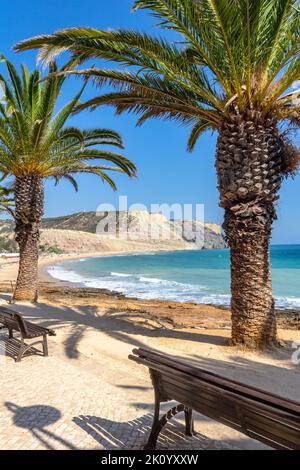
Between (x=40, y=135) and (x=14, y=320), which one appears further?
(x=40, y=135)

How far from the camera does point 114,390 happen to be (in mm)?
4605

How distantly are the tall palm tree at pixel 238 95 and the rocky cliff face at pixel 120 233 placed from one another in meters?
96.3

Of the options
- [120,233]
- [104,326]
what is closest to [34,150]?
[104,326]

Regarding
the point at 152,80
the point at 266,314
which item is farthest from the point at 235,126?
the point at 266,314

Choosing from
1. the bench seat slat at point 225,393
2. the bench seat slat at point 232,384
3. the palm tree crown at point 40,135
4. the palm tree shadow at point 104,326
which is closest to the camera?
the bench seat slat at point 225,393

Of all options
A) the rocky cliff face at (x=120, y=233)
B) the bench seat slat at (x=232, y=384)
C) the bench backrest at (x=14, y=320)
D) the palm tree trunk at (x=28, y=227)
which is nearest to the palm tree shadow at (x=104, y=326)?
the bench backrest at (x=14, y=320)

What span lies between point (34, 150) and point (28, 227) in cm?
287

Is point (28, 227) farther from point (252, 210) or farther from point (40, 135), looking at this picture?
point (252, 210)

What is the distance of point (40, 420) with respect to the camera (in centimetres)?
367

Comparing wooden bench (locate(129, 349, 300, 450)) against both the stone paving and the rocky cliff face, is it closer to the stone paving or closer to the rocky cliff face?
the stone paving

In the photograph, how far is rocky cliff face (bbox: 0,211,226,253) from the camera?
346ft

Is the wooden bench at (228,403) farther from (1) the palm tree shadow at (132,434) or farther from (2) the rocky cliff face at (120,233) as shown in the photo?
(2) the rocky cliff face at (120,233)

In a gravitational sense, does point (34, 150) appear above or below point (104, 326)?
above

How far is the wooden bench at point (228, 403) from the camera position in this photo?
2137 millimetres
